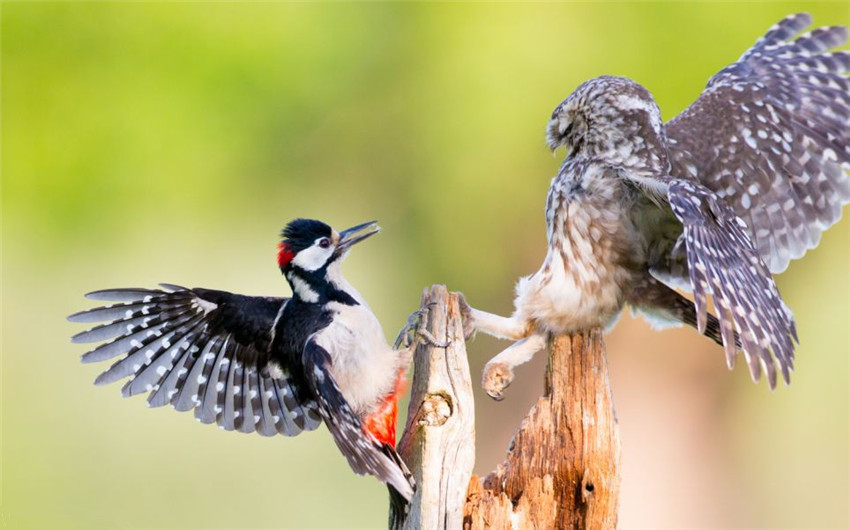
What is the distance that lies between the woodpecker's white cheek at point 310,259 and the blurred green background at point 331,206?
5311mm

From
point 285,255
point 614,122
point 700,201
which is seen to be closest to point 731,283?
point 700,201

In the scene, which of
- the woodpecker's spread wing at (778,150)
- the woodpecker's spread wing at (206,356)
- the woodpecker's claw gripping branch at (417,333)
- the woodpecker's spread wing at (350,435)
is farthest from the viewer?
the woodpecker's spread wing at (778,150)

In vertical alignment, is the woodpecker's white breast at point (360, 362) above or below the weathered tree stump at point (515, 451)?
above

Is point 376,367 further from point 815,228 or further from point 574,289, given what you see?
point 815,228

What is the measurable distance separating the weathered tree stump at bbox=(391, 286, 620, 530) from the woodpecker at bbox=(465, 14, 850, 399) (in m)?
0.39

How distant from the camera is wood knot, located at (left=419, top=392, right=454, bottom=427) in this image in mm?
3934

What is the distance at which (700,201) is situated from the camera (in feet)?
13.5

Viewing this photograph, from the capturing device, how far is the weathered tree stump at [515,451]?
3.91 m

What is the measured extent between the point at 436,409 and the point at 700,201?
4.22 feet

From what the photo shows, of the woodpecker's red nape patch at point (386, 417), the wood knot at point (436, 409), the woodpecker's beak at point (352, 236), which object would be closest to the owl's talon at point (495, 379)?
the woodpecker's red nape patch at point (386, 417)

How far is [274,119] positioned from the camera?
11141 mm

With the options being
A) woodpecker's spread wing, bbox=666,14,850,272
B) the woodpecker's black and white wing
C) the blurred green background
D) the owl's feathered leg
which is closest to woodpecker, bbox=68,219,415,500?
the owl's feathered leg

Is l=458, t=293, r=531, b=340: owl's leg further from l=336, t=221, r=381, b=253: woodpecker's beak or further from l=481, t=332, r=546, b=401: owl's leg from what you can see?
l=336, t=221, r=381, b=253: woodpecker's beak

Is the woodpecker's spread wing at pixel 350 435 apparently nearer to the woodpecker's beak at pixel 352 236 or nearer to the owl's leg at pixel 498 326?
the woodpecker's beak at pixel 352 236
